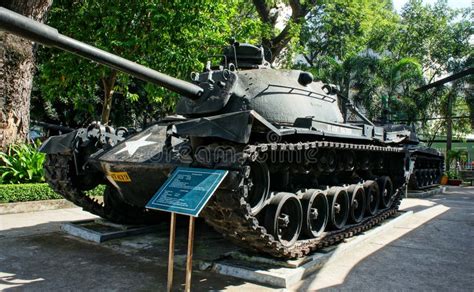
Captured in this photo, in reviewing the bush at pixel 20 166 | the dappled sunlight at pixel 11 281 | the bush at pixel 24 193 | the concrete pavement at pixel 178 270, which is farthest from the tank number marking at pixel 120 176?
the bush at pixel 20 166

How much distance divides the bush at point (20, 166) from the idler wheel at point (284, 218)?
712cm

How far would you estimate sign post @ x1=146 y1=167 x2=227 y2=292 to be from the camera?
4.25 m

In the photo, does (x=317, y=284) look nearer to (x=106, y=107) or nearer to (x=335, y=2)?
(x=106, y=107)

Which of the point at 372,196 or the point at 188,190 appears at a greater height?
the point at 188,190

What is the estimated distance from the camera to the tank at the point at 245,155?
15.6ft

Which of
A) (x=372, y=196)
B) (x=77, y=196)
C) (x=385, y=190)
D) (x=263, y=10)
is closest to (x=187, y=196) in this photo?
(x=77, y=196)

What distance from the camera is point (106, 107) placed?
15.3m

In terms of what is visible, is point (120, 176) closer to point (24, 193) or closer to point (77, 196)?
point (77, 196)

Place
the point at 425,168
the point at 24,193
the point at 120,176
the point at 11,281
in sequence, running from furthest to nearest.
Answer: the point at 425,168 → the point at 24,193 → the point at 120,176 → the point at 11,281

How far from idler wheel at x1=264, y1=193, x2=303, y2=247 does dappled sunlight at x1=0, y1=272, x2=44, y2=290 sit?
2882 millimetres

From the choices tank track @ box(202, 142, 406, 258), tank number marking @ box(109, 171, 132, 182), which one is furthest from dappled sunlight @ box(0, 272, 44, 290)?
tank track @ box(202, 142, 406, 258)

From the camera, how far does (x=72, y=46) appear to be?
4.38 metres

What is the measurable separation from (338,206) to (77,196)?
4.40 metres

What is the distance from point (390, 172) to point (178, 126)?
6832 millimetres
